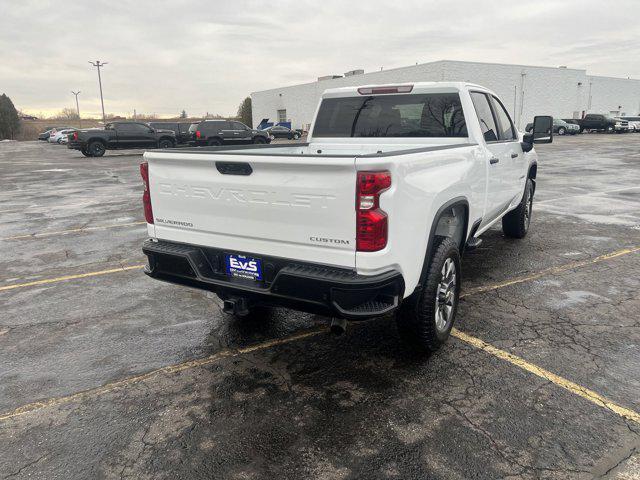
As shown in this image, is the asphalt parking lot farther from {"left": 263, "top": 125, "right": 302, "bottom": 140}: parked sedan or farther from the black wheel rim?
{"left": 263, "top": 125, "right": 302, "bottom": 140}: parked sedan

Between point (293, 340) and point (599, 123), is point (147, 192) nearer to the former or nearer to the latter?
point (293, 340)

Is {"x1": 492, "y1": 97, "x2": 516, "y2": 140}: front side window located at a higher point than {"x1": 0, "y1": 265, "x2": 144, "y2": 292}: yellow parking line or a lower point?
higher

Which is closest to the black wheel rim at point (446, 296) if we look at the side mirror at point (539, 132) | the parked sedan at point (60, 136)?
the side mirror at point (539, 132)

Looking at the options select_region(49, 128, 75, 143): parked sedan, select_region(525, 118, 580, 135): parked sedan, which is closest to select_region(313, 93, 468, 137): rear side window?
select_region(525, 118, 580, 135): parked sedan

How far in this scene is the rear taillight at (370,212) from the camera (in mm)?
2734

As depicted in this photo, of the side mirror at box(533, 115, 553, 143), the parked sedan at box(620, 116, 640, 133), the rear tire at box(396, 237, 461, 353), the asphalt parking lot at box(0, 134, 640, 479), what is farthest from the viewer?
the parked sedan at box(620, 116, 640, 133)

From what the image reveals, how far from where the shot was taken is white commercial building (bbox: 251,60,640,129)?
134 feet

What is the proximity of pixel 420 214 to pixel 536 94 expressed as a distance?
48.6 metres

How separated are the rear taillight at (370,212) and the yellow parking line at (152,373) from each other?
159cm

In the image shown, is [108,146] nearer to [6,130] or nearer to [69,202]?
[69,202]

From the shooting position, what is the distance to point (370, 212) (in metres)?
2.77

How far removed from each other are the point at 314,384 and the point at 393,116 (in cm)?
289

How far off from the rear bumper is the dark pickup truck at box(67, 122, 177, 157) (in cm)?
2486

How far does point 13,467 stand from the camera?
2629 millimetres
